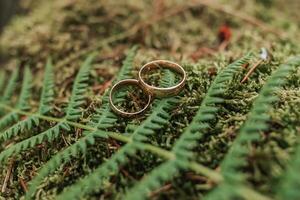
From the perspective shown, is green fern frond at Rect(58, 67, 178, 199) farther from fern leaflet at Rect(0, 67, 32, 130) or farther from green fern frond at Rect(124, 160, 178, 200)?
fern leaflet at Rect(0, 67, 32, 130)

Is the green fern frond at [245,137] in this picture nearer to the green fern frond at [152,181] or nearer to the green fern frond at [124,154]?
the green fern frond at [152,181]

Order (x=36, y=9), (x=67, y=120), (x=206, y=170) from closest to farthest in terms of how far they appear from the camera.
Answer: (x=206, y=170) < (x=67, y=120) < (x=36, y=9)

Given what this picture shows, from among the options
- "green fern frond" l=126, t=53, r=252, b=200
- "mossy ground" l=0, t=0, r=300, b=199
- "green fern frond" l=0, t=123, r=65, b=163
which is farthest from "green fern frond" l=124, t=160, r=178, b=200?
"green fern frond" l=0, t=123, r=65, b=163

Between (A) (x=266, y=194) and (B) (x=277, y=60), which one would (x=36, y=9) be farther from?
(A) (x=266, y=194)

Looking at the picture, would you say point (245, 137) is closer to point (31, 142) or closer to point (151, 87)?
point (151, 87)

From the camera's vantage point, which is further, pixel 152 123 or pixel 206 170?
pixel 152 123

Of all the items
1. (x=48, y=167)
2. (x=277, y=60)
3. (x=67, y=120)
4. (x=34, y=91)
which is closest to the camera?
(x=48, y=167)

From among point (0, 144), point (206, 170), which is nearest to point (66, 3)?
point (0, 144)
